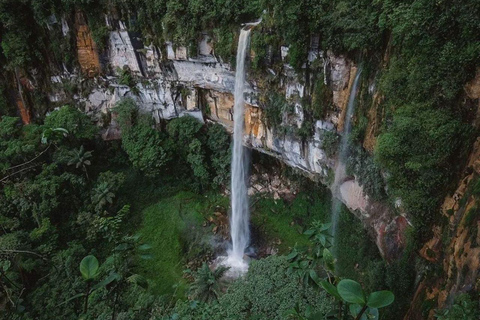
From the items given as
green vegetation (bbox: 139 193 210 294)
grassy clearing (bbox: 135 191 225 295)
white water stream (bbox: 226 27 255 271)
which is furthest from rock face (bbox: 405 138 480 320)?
green vegetation (bbox: 139 193 210 294)

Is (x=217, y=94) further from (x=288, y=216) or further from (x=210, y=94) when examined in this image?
(x=288, y=216)

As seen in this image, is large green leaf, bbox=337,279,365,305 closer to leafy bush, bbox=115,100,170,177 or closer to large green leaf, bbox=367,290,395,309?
large green leaf, bbox=367,290,395,309

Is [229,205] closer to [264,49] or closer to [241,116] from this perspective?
[241,116]

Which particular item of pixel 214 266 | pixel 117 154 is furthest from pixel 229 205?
pixel 117 154

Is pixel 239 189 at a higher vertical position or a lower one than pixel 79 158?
lower

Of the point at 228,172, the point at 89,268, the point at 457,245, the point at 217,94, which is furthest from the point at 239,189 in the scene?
the point at 89,268

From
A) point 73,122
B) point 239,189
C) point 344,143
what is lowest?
point 239,189

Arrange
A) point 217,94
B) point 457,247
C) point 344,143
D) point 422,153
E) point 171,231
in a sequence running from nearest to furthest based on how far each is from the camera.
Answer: point 457,247, point 422,153, point 344,143, point 171,231, point 217,94
